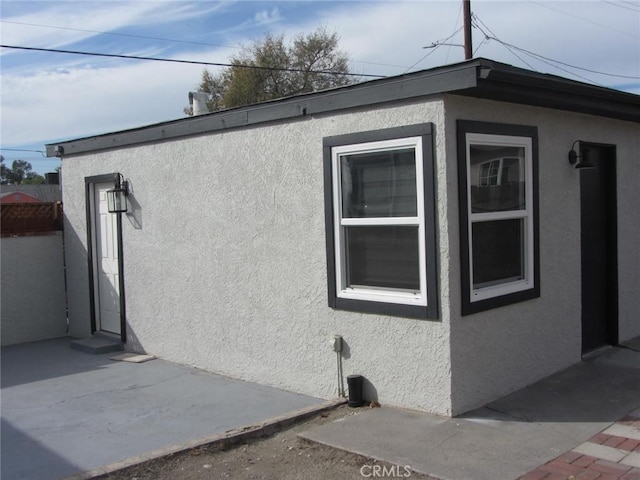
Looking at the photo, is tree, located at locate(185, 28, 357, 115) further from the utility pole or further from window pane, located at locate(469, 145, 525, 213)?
window pane, located at locate(469, 145, 525, 213)

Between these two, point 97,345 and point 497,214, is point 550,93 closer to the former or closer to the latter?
point 497,214

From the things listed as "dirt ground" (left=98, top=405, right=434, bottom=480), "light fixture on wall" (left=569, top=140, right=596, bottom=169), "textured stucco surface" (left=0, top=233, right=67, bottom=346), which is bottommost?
"dirt ground" (left=98, top=405, right=434, bottom=480)

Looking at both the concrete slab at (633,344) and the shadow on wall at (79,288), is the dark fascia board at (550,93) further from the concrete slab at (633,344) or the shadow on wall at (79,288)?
the shadow on wall at (79,288)

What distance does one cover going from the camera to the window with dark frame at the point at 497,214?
212 inches

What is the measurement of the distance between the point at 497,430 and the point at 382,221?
6.46 ft

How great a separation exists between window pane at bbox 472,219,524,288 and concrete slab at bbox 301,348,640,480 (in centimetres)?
108

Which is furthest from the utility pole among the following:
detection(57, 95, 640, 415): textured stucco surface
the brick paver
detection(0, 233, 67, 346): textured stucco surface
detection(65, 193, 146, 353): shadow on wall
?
the brick paver

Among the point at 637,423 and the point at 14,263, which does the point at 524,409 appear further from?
the point at 14,263

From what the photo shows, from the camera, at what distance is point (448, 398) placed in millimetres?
5246

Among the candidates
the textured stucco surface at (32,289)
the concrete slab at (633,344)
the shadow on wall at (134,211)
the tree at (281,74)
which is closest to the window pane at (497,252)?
the concrete slab at (633,344)

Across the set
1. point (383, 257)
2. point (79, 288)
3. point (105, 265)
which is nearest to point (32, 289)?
point (79, 288)

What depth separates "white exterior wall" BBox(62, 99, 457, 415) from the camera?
5523mm

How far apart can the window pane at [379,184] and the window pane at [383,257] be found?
161 mm

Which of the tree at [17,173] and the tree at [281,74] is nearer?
the tree at [281,74]
